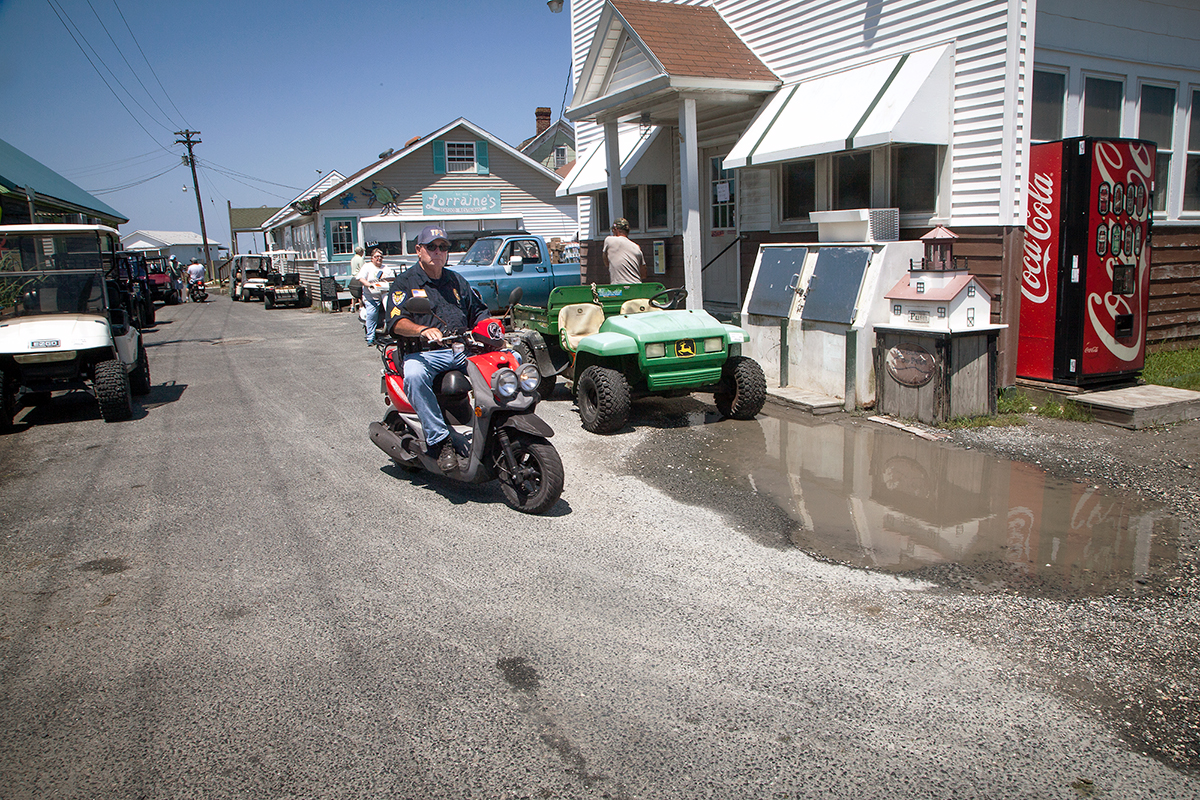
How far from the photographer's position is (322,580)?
436 cm

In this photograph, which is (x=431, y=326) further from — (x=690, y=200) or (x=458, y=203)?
(x=458, y=203)

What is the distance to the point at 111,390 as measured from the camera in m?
A: 8.17

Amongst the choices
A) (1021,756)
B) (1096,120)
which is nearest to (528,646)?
(1021,756)

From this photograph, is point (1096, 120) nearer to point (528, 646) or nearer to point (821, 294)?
point (821, 294)

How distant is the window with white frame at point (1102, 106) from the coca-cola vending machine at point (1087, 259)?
5.48ft

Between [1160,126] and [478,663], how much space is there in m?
11.2

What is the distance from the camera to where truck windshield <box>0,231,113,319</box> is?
27.8 ft

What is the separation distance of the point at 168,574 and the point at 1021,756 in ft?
14.2

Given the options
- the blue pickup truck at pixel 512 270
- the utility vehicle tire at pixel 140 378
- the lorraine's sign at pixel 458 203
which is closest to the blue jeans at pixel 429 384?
the utility vehicle tire at pixel 140 378

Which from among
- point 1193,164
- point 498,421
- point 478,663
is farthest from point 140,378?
point 1193,164

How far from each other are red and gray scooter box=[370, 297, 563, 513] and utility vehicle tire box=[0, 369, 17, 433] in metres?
5.02

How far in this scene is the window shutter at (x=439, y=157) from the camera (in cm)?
2958

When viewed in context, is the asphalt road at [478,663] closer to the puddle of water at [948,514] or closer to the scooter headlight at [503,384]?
the puddle of water at [948,514]

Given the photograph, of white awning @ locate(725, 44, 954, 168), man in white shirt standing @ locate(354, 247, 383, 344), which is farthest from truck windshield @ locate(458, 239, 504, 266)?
white awning @ locate(725, 44, 954, 168)
